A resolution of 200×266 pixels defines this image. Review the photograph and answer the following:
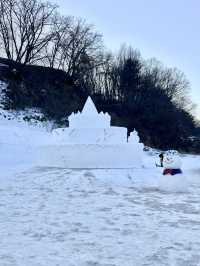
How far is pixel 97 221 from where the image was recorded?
705 cm

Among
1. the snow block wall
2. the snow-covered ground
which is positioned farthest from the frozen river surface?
the snow block wall

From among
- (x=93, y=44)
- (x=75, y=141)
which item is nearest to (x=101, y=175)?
(x=75, y=141)

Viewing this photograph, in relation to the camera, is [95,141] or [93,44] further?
[93,44]

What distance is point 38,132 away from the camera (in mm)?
25609

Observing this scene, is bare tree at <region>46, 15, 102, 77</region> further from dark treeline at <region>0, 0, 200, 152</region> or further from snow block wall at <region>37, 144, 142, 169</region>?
snow block wall at <region>37, 144, 142, 169</region>

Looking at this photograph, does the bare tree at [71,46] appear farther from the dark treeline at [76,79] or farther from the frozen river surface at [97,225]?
the frozen river surface at [97,225]

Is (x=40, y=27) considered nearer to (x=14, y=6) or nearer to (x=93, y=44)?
(x=14, y=6)

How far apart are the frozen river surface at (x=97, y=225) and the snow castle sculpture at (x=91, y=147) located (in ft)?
16.6

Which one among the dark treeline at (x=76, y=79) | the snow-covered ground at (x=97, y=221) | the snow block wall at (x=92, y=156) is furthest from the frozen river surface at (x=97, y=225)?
the dark treeline at (x=76, y=79)

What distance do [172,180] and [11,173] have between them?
20.2ft

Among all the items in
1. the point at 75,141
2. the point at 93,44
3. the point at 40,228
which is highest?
the point at 93,44

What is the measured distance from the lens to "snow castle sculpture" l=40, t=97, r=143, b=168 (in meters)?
16.7

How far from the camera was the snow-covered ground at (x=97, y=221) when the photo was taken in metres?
5.15

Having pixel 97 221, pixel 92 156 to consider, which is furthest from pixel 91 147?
pixel 97 221
